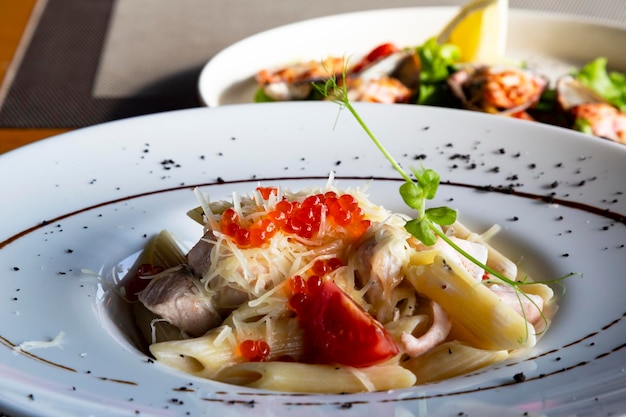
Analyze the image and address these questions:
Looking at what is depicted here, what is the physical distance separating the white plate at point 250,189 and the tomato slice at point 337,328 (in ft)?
0.60

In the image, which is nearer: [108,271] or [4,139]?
[108,271]

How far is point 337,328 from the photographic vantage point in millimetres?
1501

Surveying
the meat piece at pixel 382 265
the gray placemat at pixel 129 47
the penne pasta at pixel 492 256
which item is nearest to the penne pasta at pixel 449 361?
the meat piece at pixel 382 265

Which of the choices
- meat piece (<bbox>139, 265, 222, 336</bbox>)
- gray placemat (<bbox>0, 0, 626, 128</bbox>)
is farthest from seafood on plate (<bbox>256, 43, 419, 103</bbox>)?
meat piece (<bbox>139, 265, 222, 336</bbox>)

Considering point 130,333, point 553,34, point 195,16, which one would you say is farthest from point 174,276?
point 195,16

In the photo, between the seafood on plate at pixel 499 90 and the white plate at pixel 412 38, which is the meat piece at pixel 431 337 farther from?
the white plate at pixel 412 38

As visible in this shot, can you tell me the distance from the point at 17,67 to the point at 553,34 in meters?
2.30

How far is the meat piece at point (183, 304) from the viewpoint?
163cm

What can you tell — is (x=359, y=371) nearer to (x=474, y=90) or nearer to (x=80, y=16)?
(x=474, y=90)

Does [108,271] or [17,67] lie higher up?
[108,271]

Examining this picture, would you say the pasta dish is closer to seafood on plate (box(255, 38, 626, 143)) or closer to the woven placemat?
seafood on plate (box(255, 38, 626, 143))

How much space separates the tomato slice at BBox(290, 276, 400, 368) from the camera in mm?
1480

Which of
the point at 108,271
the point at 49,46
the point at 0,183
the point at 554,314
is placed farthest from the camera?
the point at 49,46

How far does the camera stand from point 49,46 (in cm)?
376
